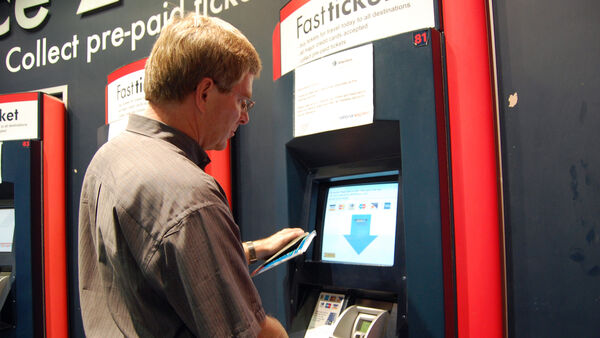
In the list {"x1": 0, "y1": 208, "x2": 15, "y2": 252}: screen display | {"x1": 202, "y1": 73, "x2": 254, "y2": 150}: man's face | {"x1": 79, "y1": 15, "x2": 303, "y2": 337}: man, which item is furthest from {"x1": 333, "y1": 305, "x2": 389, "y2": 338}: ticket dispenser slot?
{"x1": 0, "y1": 208, "x2": 15, "y2": 252}: screen display

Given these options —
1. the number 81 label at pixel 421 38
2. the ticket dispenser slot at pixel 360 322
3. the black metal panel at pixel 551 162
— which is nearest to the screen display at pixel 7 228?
the ticket dispenser slot at pixel 360 322

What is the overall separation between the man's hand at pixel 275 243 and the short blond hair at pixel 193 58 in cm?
61

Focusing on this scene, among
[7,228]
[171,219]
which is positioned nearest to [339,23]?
[171,219]

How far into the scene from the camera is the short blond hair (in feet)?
3.17

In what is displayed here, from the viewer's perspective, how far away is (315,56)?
1.45 m

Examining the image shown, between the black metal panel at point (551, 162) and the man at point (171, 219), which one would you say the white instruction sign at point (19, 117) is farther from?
the black metal panel at point (551, 162)

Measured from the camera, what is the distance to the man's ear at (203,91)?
99 centimetres

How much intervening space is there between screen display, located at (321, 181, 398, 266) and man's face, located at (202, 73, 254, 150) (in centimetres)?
53

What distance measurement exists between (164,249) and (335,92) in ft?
2.58

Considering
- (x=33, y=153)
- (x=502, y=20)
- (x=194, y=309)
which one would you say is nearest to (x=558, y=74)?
(x=502, y=20)

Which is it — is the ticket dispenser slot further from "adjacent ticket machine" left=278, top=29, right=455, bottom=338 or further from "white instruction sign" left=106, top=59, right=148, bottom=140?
"white instruction sign" left=106, top=59, right=148, bottom=140

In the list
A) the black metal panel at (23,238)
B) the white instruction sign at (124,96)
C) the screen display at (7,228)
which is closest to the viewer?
the white instruction sign at (124,96)

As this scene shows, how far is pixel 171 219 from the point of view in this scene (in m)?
0.77

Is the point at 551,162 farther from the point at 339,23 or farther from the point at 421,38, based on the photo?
the point at 339,23
